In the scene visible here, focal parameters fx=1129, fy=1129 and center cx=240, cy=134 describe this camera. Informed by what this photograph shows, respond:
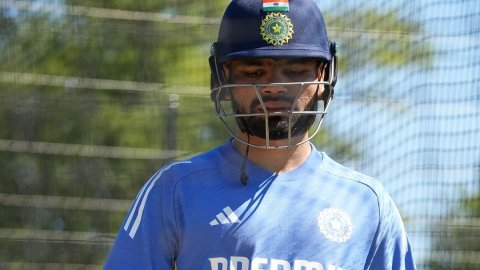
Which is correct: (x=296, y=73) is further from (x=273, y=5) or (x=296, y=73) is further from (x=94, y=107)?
(x=94, y=107)

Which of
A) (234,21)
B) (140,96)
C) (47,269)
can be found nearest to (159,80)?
(140,96)

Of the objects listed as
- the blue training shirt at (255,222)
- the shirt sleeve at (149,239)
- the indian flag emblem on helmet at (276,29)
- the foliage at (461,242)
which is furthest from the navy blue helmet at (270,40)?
the foliage at (461,242)

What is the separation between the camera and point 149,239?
2.62 m

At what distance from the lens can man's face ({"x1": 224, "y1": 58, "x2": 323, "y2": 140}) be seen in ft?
8.86

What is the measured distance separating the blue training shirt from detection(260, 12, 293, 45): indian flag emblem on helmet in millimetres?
292

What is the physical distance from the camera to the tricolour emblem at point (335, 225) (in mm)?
2670

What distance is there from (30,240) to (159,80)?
0.91m

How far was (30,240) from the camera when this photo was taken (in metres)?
5.00

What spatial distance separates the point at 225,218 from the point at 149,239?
183 mm

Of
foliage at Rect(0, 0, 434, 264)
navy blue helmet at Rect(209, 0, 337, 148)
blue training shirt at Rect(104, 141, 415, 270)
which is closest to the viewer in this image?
blue training shirt at Rect(104, 141, 415, 270)

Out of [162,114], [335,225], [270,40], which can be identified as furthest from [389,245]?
[162,114]

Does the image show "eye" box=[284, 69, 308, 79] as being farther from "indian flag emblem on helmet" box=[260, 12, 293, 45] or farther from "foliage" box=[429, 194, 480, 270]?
"foliage" box=[429, 194, 480, 270]

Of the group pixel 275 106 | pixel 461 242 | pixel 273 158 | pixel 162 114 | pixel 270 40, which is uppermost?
pixel 270 40

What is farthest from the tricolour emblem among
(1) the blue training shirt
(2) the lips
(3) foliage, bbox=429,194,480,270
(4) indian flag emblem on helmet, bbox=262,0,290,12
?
(3) foliage, bbox=429,194,480,270
